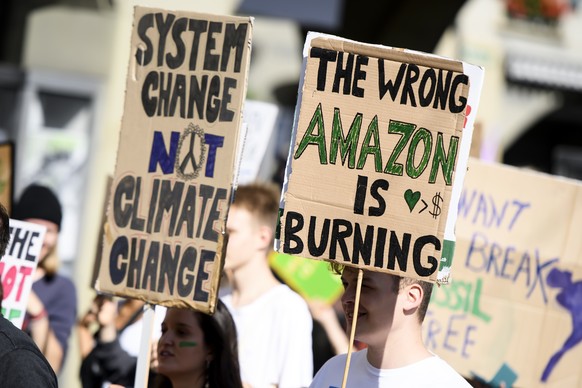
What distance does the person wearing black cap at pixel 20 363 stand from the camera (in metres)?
2.60

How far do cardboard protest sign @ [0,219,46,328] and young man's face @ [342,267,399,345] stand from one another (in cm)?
150

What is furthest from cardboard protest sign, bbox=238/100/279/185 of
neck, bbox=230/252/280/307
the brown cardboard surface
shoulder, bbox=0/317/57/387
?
shoulder, bbox=0/317/57/387

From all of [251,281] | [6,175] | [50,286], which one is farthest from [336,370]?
[50,286]

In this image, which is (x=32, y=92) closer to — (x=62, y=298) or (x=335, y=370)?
(x=62, y=298)

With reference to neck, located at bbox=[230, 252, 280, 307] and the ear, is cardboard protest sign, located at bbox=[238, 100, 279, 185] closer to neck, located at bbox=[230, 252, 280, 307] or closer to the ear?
neck, located at bbox=[230, 252, 280, 307]

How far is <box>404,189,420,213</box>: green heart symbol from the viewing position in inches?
125

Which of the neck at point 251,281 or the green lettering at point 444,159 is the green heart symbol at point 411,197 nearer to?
the green lettering at point 444,159

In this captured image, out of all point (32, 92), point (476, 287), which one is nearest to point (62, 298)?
point (476, 287)

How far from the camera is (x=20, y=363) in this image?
263cm

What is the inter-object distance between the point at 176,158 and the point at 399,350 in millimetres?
866

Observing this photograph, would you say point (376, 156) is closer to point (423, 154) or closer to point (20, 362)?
point (423, 154)

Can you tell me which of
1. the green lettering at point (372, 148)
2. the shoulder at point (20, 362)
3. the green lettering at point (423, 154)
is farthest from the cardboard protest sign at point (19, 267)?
the green lettering at point (423, 154)

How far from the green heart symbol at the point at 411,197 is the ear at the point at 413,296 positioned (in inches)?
8.8

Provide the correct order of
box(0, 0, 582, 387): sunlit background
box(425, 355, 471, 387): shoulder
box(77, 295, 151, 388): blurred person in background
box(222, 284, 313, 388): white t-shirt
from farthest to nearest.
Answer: box(0, 0, 582, 387): sunlit background → box(77, 295, 151, 388): blurred person in background → box(222, 284, 313, 388): white t-shirt → box(425, 355, 471, 387): shoulder
